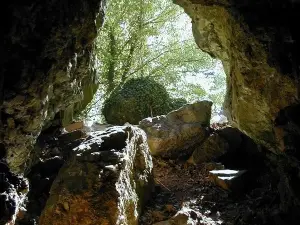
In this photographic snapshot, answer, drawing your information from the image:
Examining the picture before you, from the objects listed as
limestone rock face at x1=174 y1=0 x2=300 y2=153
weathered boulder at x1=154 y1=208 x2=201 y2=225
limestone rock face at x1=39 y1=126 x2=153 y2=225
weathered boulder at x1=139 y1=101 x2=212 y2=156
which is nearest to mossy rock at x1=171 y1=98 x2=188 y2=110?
weathered boulder at x1=139 y1=101 x2=212 y2=156

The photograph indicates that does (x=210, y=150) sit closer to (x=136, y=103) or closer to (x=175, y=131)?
(x=175, y=131)

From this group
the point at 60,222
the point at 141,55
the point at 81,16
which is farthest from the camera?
the point at 141,55

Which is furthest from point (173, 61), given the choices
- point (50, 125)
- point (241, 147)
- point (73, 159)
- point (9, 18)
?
point (9, 18)

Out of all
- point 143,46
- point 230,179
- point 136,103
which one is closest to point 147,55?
point 143,46

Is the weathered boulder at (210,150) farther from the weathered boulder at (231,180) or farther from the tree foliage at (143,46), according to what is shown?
the tree foliage at (143,46)

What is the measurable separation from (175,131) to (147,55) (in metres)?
5.94

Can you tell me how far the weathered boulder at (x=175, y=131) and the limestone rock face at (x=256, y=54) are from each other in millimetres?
3052

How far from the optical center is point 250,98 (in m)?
5.28

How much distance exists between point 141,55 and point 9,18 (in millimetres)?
11003

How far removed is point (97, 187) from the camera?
473 centimetres

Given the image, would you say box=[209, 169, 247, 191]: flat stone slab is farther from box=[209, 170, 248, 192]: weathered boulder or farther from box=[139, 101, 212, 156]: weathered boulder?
box=[139, 101, 212, 156]: weathered boulder

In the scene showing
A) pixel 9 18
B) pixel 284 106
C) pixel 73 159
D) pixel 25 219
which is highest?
pixel 9 18

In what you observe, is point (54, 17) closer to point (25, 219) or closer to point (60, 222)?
point (60, 222)

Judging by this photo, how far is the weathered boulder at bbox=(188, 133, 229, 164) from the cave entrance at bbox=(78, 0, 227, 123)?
383 centimetres
